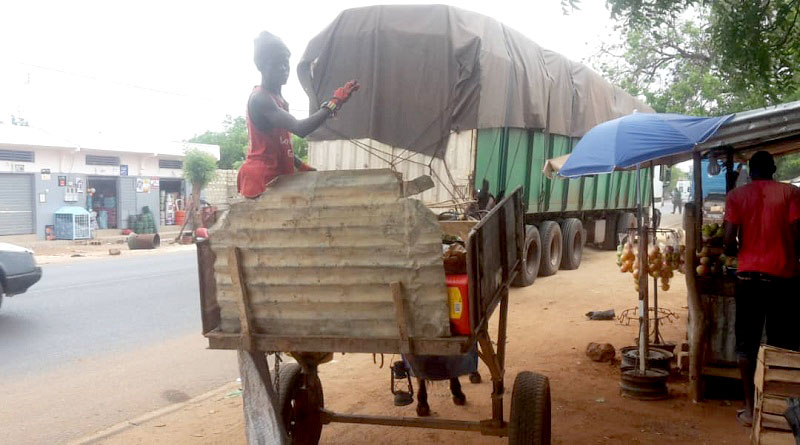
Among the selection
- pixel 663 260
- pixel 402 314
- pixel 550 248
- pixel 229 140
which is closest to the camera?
pixel 402 314

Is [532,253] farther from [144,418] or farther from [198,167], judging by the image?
[198,167]

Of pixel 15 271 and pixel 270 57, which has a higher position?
pixel 270 57

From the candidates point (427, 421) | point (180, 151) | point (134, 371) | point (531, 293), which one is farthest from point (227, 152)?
point (427, 421)

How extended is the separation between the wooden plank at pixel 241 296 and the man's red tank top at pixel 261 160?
0.56 m

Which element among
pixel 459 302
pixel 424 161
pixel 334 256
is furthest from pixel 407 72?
pixel 459 302

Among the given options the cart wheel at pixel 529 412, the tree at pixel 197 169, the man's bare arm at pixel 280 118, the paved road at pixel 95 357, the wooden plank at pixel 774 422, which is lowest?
the paved road at pixel 95 357

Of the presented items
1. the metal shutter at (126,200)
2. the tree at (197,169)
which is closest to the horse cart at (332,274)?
the tree at (197,169)

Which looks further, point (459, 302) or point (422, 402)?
point (422, 402)

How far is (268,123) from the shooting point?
135 inches

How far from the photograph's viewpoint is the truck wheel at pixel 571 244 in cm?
1386

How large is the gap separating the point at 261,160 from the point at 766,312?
11.7ft

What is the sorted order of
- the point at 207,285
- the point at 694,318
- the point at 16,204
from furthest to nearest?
the point at 16,204
the point at 694,318
the point at 207,285

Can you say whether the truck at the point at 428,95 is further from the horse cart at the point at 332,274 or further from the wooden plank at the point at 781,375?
the horse cart at the point at 332,274

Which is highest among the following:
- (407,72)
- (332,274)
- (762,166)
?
(407,72)
